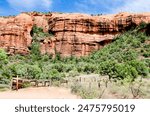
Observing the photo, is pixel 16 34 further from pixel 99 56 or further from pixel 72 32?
pixel 99 56

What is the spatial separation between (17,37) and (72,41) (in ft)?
36.1

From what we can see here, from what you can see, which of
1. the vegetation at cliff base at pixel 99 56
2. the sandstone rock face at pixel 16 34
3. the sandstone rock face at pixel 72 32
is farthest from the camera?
the sandstone rock face at pixel 72 32

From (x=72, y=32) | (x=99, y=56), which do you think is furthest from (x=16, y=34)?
(x=99, y=56)

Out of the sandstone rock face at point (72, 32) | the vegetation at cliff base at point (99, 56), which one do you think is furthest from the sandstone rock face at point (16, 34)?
the vegetation at cliff base at point (99, 56)

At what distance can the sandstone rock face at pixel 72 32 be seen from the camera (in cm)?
8025

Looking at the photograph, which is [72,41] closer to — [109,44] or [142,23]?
[109,44]

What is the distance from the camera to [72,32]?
269 ft

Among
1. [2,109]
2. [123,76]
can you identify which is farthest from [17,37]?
[2,109]

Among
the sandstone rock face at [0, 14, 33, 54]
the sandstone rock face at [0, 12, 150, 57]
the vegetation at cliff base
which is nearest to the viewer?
the vegetation at cliff base

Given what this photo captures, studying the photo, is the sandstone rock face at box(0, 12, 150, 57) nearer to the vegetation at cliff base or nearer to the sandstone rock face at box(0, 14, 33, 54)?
the sandstone rock face at box(0, 14, 33, 54)

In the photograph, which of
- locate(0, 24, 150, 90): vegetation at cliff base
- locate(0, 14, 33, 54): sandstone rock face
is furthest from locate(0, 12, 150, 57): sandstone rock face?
locate(0, 24, 150, 90): vegetation at cliff base

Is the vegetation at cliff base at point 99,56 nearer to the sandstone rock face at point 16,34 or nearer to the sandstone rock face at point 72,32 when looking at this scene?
the sandstone rock face at point 16,34

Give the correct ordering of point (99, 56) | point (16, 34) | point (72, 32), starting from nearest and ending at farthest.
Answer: point (99, 56), point (16, 34), point (72, 32)

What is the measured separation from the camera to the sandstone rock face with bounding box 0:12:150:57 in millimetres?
80250
